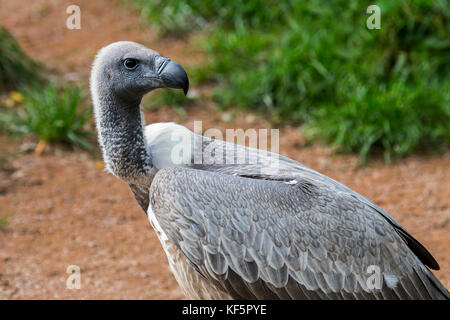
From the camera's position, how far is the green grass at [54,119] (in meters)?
6.64

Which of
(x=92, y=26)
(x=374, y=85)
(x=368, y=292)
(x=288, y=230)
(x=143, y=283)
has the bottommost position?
(x=143, y=283)

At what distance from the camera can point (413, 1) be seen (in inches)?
277

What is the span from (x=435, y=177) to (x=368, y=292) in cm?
294

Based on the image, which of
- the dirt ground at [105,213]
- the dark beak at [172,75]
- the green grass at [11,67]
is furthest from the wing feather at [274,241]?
the green grass at [11,67]

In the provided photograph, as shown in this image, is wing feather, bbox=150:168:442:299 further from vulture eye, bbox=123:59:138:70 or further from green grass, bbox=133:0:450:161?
green grass, bbox=133:0:450:161

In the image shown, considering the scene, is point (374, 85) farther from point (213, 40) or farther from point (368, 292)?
point (368, 292)

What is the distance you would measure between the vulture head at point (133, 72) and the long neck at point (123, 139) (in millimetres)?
60

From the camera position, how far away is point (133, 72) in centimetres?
387

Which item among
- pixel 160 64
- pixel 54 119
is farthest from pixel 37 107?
pixel 160 64

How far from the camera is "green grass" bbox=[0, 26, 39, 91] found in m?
7.49

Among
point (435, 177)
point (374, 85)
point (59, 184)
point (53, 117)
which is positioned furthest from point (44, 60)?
point (435, 177)

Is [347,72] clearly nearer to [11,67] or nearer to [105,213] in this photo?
[105,213]

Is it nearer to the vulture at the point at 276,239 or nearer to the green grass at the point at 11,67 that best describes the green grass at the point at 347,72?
the green grass at the point at 11,67

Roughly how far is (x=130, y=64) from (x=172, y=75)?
11.0 inches
